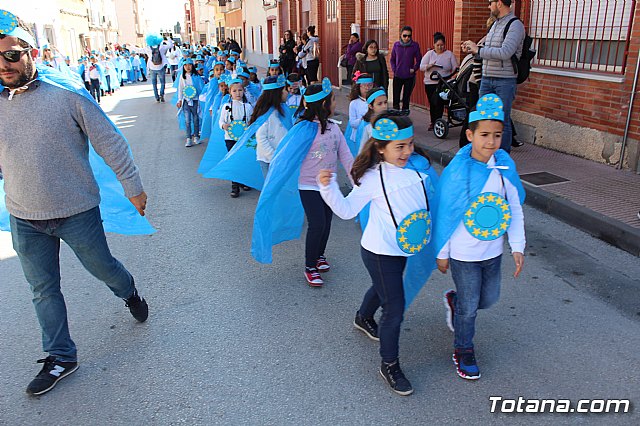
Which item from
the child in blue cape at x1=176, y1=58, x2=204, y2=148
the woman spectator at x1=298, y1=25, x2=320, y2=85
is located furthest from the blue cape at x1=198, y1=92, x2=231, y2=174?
the woman spectator at x1=298, y1=25, x2=320, y2=85

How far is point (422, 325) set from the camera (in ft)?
13.3

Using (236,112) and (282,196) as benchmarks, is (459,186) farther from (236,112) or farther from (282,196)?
(236,112)

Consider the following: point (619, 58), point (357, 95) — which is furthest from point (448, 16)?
point (357, 95)

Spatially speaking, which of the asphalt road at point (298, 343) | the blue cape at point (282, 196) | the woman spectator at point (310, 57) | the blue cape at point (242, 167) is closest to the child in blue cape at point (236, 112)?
the blue cape at point (242, 167)

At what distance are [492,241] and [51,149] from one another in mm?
2556

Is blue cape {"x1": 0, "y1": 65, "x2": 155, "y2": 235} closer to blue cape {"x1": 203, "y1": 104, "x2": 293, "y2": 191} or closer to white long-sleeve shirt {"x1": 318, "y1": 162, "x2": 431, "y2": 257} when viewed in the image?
white long-sleeve shirt {"x1": 318, "y1": 162, "x2": 431, "y2": 257}

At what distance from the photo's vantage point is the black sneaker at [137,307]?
4051 millimetres

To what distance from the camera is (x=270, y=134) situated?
5.76 meters

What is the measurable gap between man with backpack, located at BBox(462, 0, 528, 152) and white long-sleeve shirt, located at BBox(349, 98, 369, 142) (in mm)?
1878

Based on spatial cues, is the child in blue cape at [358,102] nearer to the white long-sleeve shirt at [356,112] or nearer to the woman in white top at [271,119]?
the white long-sleeve shirt at [356,112]

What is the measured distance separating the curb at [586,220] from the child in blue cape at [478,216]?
257 centimetres

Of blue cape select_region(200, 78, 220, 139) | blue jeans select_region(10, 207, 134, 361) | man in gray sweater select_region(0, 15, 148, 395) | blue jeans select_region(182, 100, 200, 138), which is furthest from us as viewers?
blue jeans select_region(182, 100, 200, 138)

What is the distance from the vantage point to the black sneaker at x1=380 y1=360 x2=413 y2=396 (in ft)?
10.7

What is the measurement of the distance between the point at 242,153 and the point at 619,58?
5.29 metres
